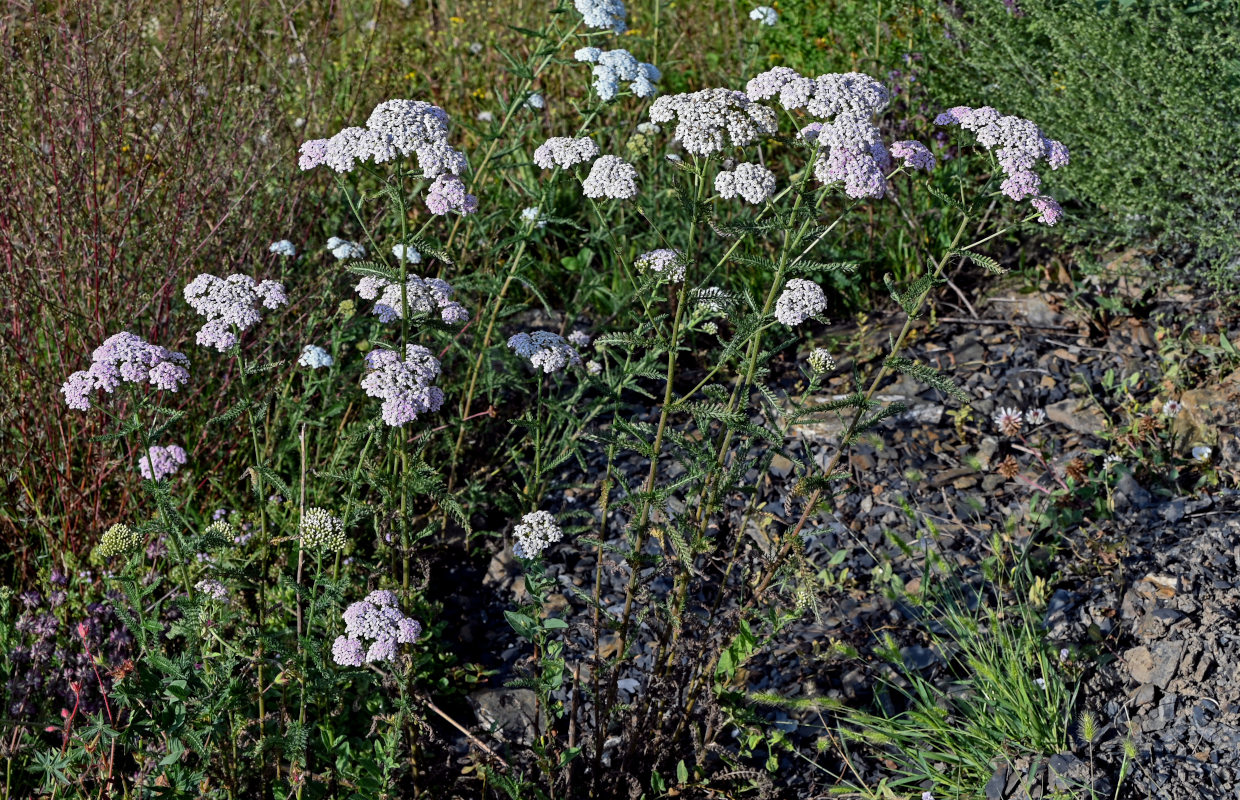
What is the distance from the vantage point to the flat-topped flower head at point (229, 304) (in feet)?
7.38

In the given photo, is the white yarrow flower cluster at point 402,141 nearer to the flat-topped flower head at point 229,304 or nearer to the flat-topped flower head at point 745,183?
the flat-topped flower head at point 229,304

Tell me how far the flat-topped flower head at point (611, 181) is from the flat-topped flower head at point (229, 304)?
75 centimetres

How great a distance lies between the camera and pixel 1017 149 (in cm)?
217

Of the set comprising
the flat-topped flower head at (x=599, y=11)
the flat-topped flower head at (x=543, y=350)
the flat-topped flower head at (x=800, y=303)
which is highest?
the flat-topped flower head at (x=599, y=11)

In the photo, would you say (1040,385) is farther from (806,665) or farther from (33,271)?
(33,271)

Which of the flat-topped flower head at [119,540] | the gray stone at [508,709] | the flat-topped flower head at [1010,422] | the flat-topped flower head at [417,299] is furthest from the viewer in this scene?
the flat-topped flower head at [1010,422]

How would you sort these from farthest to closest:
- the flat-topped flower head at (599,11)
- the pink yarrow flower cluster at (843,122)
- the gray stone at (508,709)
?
the flat-topped flower head at (599,11) → the gray stone at (508,709) → the pink yarrow flower cluster at (843,122)

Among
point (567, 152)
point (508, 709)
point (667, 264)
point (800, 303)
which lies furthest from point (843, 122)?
point (508, 709)

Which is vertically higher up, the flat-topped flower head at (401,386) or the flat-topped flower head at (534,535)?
the flat-topped flower head at (401,386)

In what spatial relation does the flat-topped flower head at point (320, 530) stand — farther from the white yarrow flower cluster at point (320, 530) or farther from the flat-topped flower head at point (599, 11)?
the flat-topped flower head at point (599, 11)

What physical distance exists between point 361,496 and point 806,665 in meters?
1.55

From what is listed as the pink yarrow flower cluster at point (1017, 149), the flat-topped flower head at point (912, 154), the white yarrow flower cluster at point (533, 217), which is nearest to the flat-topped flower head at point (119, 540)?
the white yarrow flower cluster at point (533, 217)

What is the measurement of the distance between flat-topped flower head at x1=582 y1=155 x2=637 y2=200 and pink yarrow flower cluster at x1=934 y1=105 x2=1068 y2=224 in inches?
27.2

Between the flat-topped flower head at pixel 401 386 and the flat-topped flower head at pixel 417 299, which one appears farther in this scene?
the flat-topped flower head at pixel 417 299
